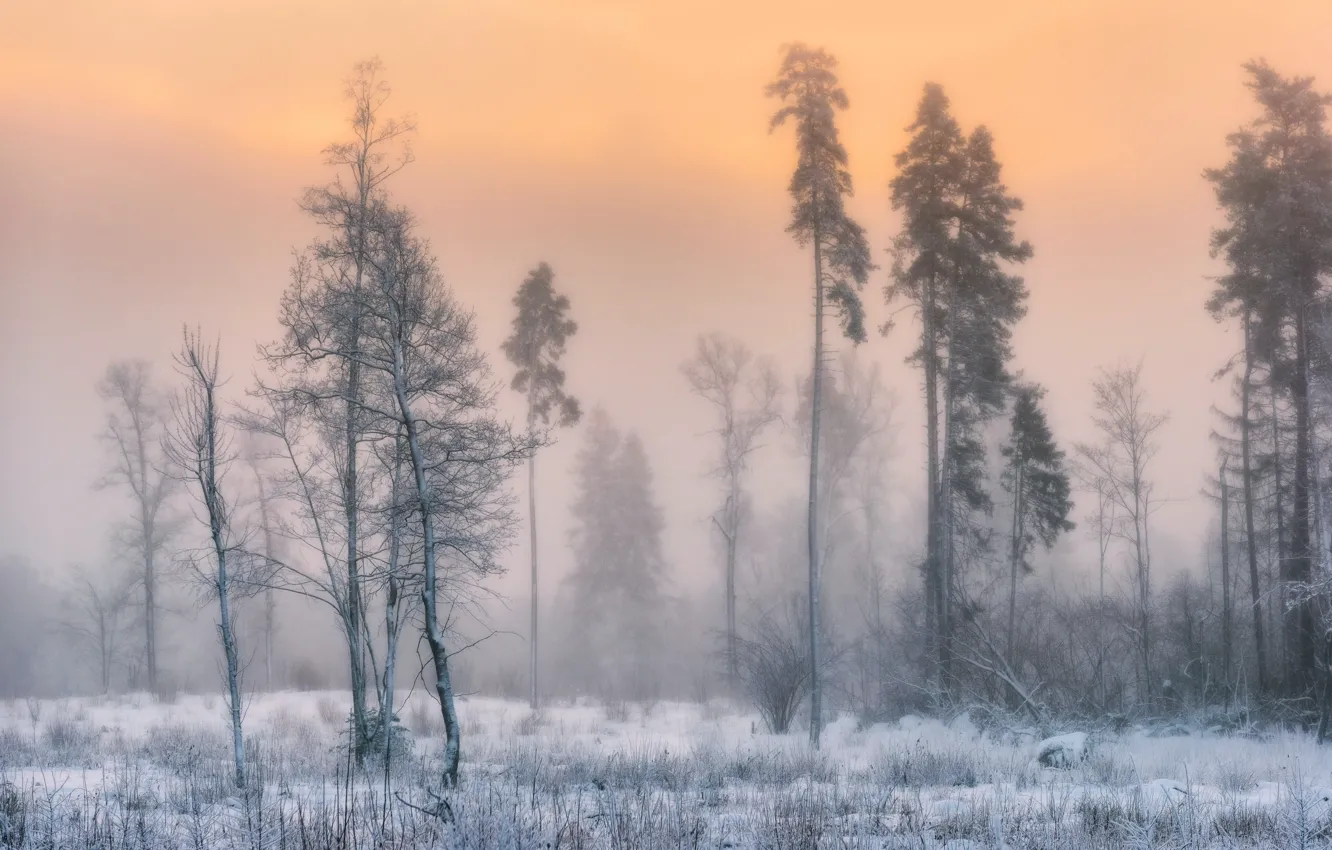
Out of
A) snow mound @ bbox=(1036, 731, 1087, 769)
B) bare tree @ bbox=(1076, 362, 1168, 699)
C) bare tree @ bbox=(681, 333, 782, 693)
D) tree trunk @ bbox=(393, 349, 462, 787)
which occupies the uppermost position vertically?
bare tree @ bbox=(681, 333, 782, 693)

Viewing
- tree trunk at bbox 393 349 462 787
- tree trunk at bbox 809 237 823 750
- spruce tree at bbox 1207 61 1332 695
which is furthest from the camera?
spruce tree at bbox 1207 61 1332 695

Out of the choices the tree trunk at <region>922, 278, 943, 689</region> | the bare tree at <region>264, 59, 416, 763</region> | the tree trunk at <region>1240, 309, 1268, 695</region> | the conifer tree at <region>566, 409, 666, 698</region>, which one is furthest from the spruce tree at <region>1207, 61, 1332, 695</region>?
the conifer tree at <region>566, 409, 666, 698</region>

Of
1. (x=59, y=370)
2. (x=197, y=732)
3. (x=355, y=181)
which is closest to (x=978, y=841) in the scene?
(x=355, y=181)

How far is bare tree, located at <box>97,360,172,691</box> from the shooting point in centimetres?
3441

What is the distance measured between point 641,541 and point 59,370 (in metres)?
32.2

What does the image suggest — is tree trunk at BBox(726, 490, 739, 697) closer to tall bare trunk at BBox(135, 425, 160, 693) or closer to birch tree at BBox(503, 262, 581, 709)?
birch tree at BBox(503, 262, 581, 709)

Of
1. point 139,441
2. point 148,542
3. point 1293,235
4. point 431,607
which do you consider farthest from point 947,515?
point 139,441

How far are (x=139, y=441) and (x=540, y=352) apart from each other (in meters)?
16.0

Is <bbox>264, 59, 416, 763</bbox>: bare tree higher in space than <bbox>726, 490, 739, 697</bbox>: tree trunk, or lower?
higher

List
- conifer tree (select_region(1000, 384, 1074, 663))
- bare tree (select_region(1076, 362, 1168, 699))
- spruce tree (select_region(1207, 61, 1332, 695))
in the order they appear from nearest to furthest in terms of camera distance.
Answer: spruce tree (select_region(1207, 61, 1332, 695)) → conifer tree (select_region(1000, 384, 1074, 663)) → bare tree (select_region(1076, 362, 1168, 699))

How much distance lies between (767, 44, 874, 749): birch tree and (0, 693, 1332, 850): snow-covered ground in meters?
7.35

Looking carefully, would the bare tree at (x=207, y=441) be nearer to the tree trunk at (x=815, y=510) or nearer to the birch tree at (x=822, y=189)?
the tree trunk at (x=815, y=510)

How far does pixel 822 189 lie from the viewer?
840 inches

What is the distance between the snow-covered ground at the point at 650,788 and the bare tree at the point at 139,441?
9.84 m
